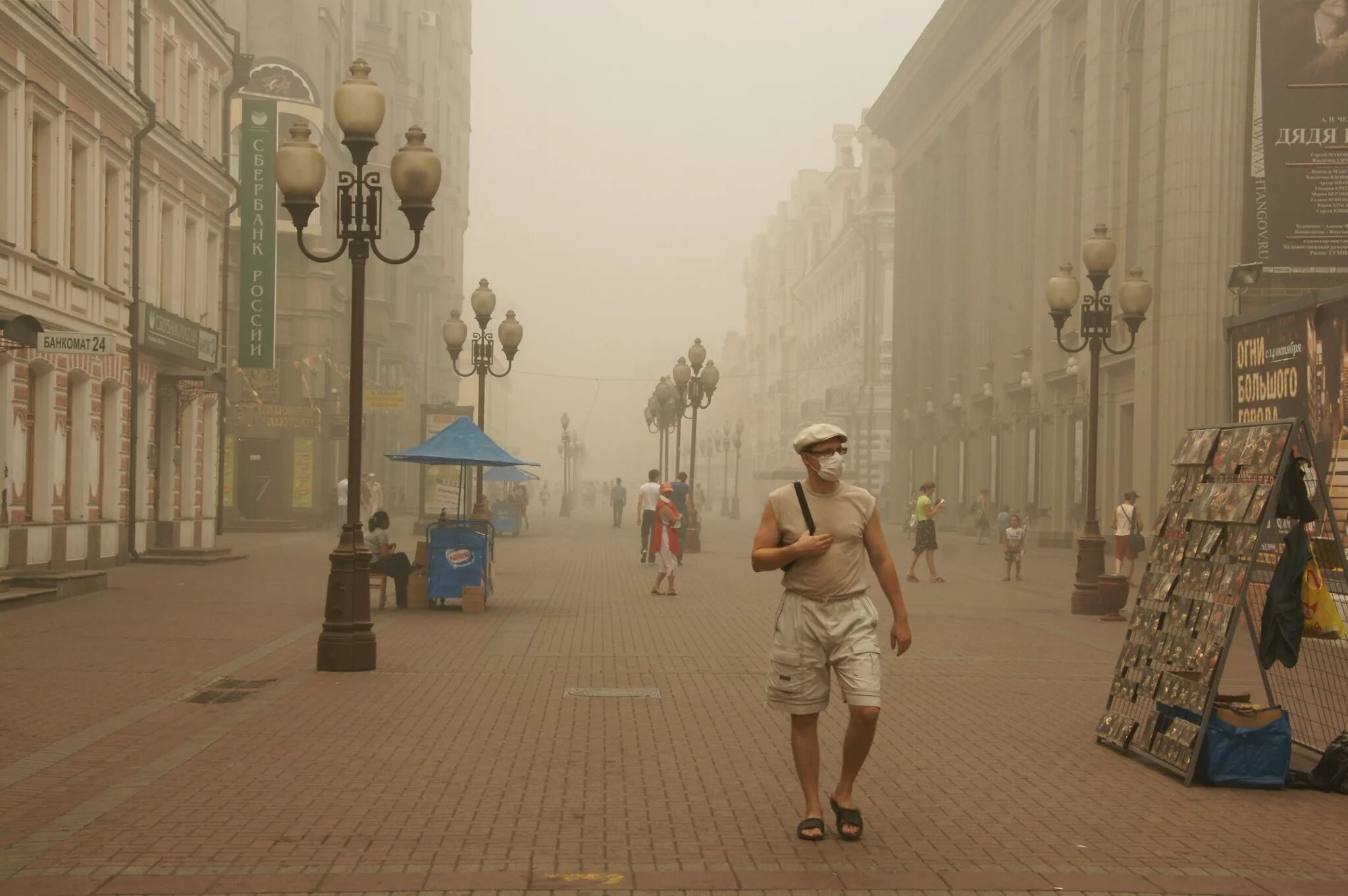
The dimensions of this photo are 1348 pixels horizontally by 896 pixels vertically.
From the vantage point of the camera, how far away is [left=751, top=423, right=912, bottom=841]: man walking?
7.36m

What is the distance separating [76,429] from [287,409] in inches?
889

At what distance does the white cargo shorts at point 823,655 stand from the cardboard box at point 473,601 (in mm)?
13175

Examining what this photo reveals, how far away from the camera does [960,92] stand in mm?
62469

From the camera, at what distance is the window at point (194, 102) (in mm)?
32656

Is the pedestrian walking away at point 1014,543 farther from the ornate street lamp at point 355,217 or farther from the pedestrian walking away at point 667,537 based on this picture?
the ornate street lamp at point 355,217

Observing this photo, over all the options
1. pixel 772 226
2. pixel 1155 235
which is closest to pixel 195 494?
pixel 1155 235

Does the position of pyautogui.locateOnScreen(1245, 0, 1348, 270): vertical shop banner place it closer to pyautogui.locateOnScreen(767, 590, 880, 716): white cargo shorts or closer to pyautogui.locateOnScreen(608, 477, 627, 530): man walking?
pyautogui.locateOnScreen(767, 590, 880, 716): white cargo shorts

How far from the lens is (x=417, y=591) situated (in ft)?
70.3

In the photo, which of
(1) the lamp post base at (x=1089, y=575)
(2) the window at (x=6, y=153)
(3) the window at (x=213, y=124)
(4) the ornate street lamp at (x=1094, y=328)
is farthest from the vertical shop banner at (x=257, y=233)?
(1) the lamp post base at (x=1089, y=575)

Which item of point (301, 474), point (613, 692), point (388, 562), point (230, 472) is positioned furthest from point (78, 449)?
point (301, 474)

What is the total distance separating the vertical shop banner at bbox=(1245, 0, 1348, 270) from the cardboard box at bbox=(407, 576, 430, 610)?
19.7 metres

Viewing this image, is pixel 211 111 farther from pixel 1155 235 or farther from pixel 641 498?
pixel 1155 235

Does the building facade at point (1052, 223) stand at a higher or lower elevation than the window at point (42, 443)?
higher

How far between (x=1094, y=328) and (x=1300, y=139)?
497 inches
